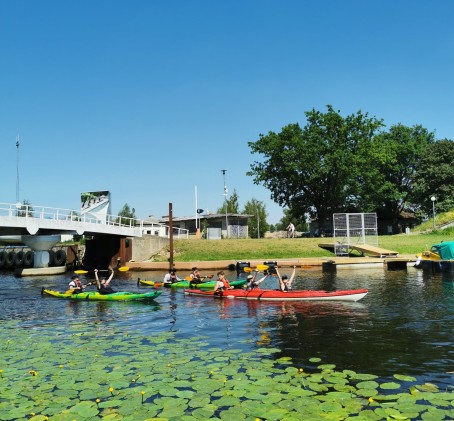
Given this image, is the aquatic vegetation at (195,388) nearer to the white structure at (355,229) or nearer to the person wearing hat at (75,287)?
the person wearing hat at (75,287)

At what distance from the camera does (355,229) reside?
146 ft

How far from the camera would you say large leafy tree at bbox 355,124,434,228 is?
216 feet

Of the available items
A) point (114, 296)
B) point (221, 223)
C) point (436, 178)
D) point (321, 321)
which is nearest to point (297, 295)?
point (321, 321)

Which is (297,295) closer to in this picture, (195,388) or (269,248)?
(195,388)

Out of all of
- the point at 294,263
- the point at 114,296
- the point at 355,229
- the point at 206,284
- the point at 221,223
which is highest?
the point at 221,223

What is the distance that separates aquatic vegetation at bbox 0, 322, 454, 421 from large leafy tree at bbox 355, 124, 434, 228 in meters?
56.7

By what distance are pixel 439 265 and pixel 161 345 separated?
25905mm

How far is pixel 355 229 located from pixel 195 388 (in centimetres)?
3763

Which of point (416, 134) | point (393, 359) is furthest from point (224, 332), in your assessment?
point (416, 134)

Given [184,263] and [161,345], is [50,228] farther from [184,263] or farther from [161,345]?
[161,345]

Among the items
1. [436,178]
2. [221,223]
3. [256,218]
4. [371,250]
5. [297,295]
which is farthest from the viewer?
[256,218]

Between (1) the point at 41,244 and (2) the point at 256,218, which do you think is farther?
(2) the point at 256,218

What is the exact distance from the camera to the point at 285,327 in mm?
16609

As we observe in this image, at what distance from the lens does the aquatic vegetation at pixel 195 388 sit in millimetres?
8156
